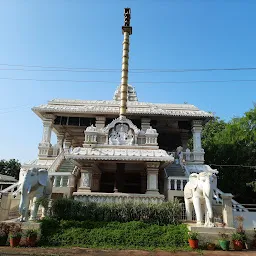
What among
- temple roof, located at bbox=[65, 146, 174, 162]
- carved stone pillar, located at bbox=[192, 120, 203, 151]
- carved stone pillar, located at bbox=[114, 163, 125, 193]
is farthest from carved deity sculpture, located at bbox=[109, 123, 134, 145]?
carved stone pillar, located at bbox=[192, 120, 203, 151]

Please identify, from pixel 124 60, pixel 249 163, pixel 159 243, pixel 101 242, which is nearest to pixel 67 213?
pixel 101 242

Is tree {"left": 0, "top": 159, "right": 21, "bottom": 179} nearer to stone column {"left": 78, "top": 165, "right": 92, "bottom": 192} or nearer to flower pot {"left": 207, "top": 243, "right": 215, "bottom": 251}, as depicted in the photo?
stone column {"left": 78, "top": 165, "right": 92, "bottom": 192}

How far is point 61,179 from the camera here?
13.8 metres

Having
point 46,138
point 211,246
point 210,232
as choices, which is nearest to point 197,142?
point 210,232

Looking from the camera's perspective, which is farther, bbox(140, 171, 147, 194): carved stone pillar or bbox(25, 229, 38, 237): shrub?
bbox(140, 171, 147, 194): carved stone pillar

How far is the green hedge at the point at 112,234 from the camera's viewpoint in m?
8.93

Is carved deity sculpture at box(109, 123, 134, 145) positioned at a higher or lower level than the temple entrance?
higher

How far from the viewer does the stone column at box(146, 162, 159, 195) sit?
1346cm

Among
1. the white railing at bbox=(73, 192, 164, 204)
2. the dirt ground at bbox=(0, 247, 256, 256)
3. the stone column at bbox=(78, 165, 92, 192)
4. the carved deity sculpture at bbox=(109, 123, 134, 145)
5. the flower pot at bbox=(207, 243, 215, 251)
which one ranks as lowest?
the dirt ground at bbox=(0, 247, 256, 256)

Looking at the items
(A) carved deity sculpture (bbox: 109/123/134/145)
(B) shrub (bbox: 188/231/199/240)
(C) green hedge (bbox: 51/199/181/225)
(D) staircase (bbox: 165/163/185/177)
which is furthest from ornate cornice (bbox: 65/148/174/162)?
(B) shrub (bbox: 188/231/199/240)

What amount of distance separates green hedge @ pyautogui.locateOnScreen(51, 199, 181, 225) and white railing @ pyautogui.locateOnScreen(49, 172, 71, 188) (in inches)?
108

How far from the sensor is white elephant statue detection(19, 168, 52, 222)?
33.8 ft

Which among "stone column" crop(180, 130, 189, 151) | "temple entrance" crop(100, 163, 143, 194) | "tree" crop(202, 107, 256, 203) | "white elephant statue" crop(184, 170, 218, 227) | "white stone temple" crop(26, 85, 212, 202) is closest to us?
"white elephant statue" crop(184, 170, 218, 227)

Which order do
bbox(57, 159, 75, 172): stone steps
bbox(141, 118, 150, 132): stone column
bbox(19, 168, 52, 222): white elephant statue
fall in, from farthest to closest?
bbox(141, 118, 150, 132): stone column, bbox(57, 159, 75, 172): stone steps, bbox(19, 168, 52, 222): white elephant statue
